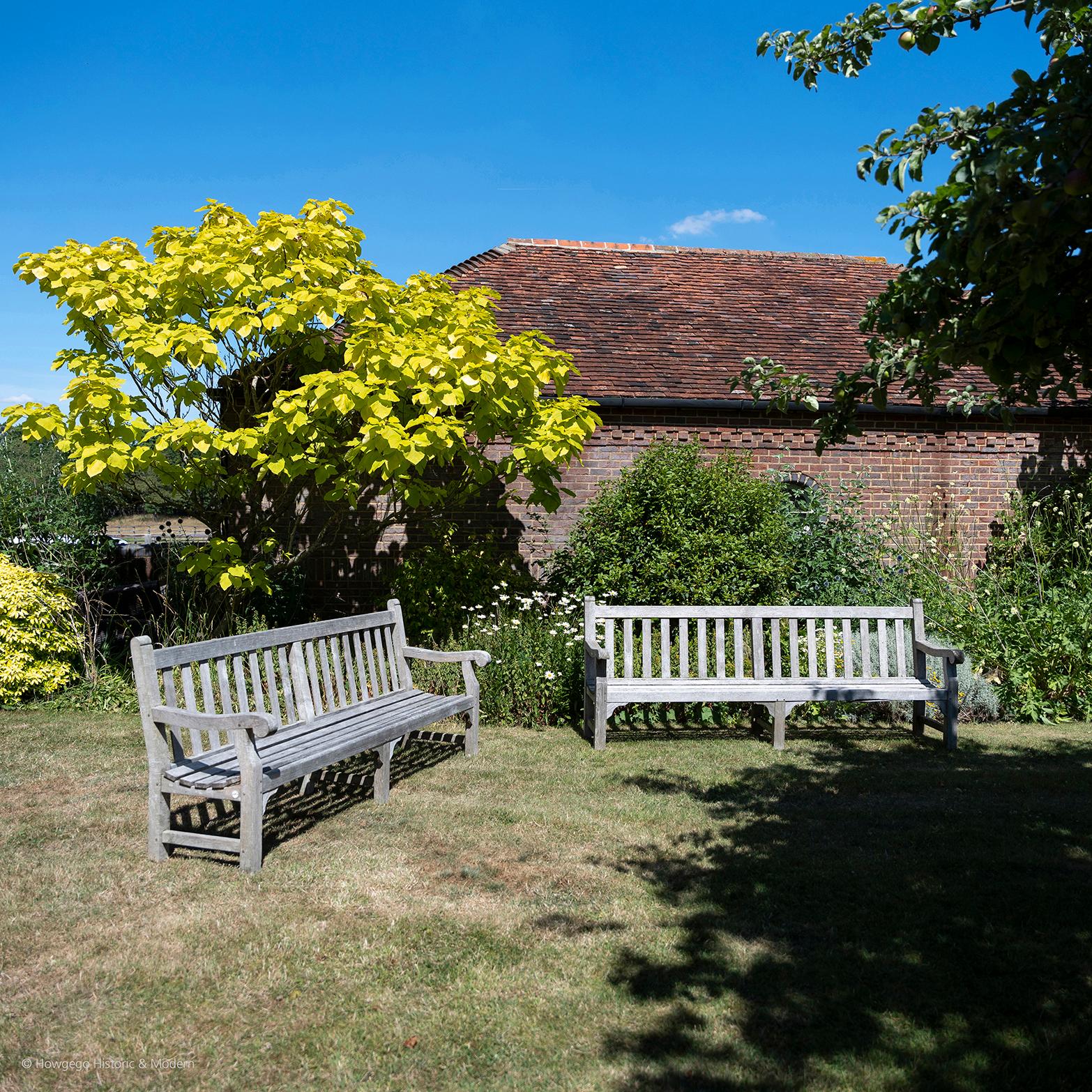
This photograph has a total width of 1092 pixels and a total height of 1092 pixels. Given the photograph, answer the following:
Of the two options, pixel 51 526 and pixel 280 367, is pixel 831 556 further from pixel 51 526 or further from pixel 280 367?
pixel 51 526

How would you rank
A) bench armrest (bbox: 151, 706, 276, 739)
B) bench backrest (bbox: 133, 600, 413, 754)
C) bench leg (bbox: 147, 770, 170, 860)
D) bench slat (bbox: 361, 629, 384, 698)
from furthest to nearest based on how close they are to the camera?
bench slat (bbox: 361, 629, 384, 698) < bench backrest (bbox: 133, 600, 413, 754) < bench leg (bbox: 147, 770, 170, 860) < bench armrest (bbox: 151, 706, 276, 739)

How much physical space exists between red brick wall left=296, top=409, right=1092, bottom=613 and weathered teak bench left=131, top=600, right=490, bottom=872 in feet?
15.1

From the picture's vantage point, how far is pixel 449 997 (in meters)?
→ 3.51

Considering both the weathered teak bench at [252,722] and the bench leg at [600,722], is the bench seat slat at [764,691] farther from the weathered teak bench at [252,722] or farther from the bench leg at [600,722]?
the weathered teak bench at [252,722]

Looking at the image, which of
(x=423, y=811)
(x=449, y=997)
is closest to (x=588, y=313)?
(x=423, y=811)

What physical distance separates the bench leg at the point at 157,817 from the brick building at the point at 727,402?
252 inches

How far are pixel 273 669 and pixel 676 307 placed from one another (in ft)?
31.9

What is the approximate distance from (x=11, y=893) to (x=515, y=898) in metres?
2.40

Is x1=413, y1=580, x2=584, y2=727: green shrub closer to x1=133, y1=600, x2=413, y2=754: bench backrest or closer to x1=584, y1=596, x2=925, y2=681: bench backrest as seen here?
x1=584, y1=596, x2=925, y2=681: bench backrest

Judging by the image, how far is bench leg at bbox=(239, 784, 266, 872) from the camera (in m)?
4.74

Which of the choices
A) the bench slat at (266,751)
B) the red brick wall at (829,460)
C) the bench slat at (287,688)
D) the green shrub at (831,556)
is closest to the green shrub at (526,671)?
the bench slat at (266,751)

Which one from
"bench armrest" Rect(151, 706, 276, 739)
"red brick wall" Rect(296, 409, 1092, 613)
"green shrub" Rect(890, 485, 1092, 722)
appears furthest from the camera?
"red brick wall" Rect(296, 409, 1092, 613)

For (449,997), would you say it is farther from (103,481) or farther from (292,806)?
(103,481)

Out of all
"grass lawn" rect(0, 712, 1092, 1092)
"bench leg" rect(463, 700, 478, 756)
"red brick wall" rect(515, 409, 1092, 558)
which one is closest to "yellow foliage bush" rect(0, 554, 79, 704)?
"grass lawn" rect(0, 712, 1092, 1092)
